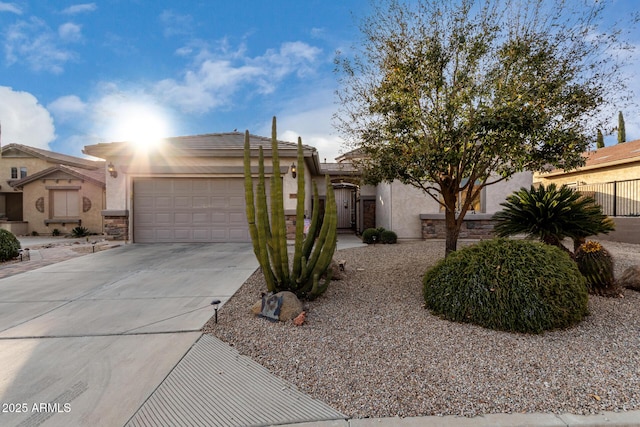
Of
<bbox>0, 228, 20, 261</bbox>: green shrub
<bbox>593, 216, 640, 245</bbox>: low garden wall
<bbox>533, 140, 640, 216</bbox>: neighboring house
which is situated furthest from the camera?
<bbox>533, 140, 640, 216</bbox>: neighboring house

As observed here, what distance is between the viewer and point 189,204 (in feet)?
35.1

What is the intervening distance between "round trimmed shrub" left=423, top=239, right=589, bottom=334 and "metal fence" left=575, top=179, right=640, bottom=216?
10.3 metres

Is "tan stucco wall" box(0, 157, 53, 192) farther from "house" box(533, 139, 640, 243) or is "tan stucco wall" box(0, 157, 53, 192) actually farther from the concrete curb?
"house" box(533, 139, 640, 243)

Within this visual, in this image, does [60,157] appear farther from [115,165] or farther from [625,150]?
[625,150]

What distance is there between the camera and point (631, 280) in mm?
4727

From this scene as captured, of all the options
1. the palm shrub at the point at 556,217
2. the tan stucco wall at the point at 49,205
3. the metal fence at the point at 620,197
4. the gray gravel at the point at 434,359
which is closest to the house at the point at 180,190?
the tan stucco wall at the point at 49,205

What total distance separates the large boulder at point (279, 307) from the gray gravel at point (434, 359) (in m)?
0.11

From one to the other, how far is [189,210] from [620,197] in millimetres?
16501

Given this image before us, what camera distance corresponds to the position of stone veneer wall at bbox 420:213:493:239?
10.9m

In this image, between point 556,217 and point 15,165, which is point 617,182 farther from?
point 15,165

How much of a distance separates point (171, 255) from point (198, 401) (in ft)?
22.6

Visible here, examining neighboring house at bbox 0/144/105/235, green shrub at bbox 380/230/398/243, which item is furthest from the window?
green shrub at bbox 380/230/398/243

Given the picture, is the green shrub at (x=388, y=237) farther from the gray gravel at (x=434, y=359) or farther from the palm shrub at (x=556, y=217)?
the gray gravel at (x=434, y=359)

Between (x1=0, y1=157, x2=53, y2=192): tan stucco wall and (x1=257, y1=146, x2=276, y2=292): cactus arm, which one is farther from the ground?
(x1=0, y1=157, x2=53, y2=192): tan stucco wall
